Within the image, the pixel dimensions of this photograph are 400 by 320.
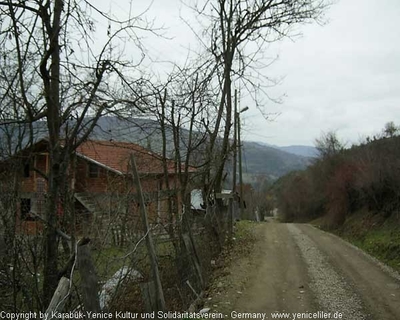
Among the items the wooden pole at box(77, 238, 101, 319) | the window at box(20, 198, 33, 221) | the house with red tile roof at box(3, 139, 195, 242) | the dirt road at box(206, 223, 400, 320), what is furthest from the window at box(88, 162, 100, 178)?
the wooden pole at box(77, 238, 101, 319)

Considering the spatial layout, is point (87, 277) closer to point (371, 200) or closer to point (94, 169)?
point (94, 169)

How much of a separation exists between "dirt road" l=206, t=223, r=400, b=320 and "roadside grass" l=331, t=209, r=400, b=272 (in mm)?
696

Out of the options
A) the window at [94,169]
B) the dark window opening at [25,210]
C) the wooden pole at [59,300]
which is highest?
the window at [94,169]

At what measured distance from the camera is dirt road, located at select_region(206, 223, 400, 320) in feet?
22.6

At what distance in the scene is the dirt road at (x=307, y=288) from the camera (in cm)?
688

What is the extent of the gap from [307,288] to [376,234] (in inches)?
394

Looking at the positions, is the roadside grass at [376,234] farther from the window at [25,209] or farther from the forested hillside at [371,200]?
the window at [25,209]

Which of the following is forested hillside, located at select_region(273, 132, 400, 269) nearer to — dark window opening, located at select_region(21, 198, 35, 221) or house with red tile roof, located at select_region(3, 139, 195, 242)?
house with red tile roof, located at select_region(3, 139, 195, 242)

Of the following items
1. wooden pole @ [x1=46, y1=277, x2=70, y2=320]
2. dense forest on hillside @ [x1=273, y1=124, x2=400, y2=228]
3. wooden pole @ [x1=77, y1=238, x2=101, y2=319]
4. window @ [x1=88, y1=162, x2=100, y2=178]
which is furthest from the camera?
dense forest on hillside @ [x1=273, y1=124, x2=400, y2=228]

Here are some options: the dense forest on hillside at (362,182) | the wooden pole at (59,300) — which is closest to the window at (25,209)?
the wooden pole at (59,300)

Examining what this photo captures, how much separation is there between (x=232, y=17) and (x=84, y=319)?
12.2m

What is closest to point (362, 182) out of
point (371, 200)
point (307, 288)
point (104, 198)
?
point (371, 200)

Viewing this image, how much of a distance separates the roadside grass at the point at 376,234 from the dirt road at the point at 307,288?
70 cm

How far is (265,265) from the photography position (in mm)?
10961
